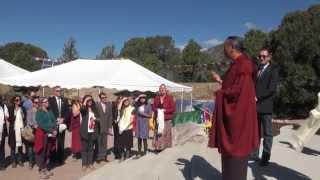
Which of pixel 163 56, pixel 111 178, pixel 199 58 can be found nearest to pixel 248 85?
pixel 111 178

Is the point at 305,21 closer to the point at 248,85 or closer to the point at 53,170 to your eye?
the point at 53,170

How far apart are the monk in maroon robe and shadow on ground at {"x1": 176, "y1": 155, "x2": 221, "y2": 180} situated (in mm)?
1781

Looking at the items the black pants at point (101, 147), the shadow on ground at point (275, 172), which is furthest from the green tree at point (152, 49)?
the shadow on ground at point (275, 172)

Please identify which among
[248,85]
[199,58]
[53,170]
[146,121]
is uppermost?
[199,58]

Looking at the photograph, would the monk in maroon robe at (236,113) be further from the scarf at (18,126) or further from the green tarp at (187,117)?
the green tarp at (187,117)

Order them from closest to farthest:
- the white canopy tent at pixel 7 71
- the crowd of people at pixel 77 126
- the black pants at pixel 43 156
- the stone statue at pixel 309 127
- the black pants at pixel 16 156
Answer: the stone statue at pixel 309 127, the black pants at pixel 43 156, the crowd of people at pixel 77 126, the black pants at pixel 16 156, the white canopy tent at pixel 7 71

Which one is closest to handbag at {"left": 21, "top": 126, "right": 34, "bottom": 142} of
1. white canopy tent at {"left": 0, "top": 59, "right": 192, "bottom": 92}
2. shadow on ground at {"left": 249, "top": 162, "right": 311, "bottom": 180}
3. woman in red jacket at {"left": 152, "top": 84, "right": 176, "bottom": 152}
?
woman in red jacket at {"left": 152, "top": 84, "right": 176, "bottom": 152}

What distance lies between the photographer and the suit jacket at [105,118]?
1159cm

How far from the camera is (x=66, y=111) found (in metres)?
11.8

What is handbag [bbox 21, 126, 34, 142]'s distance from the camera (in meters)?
10.7

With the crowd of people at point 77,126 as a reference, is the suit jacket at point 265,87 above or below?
above

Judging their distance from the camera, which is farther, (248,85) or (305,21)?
(305,21)

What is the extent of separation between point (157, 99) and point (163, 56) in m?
62.7

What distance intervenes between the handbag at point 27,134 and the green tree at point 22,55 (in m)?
34.4
